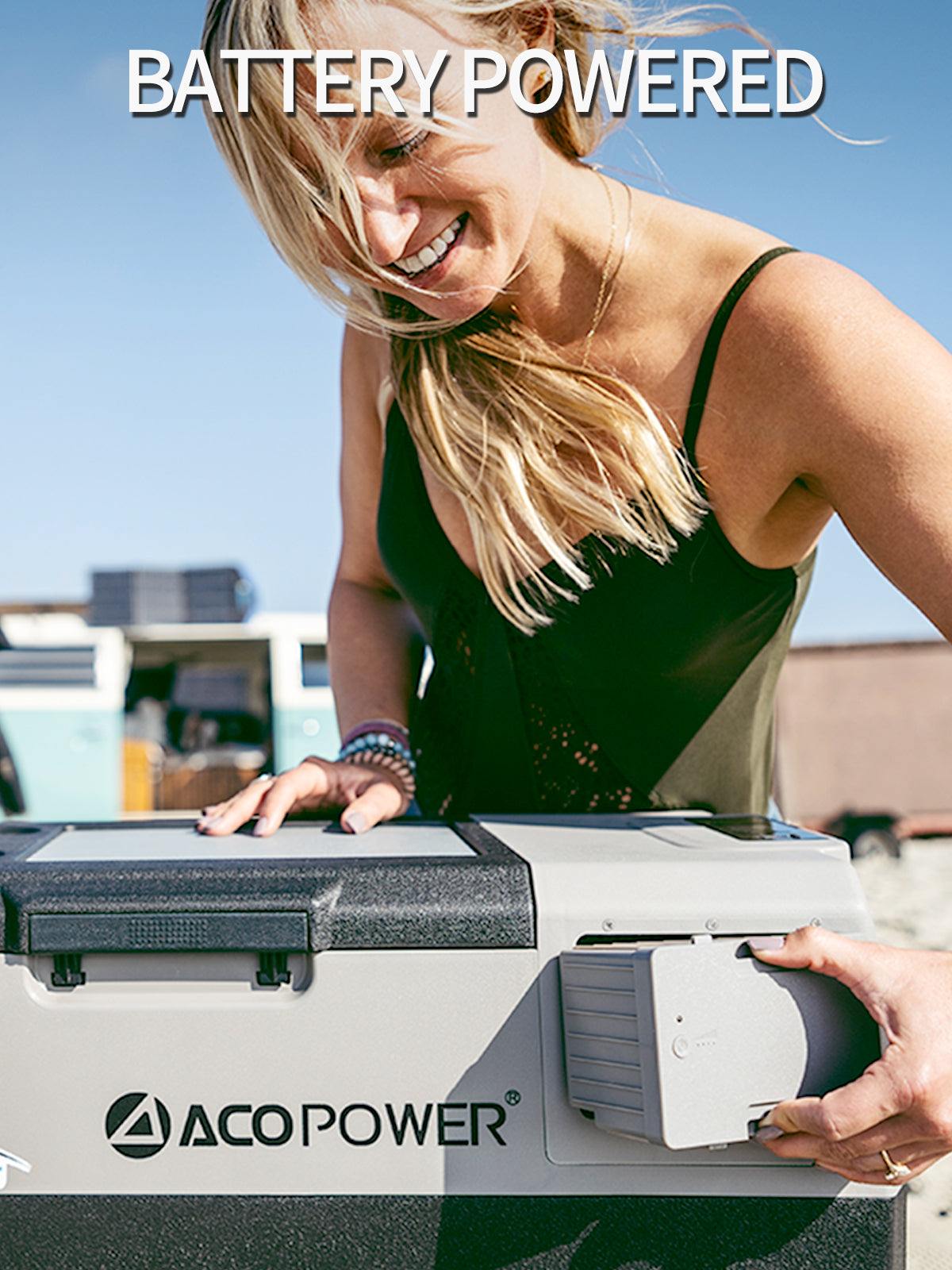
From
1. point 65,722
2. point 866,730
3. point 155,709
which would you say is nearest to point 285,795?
point 65,722

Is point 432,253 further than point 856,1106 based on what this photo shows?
Yes

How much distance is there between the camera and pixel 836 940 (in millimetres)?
622

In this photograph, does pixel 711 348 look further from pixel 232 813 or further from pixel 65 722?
pixel 65 722

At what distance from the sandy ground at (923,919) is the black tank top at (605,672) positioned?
402 mm

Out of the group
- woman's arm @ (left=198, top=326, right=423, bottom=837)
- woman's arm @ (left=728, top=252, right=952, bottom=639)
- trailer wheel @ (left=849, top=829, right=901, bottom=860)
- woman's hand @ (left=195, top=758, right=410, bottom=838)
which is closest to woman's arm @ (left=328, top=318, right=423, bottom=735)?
woman's arm @ (left=198, top=326, right=423, bottom=837)

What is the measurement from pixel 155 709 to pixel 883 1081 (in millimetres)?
4930

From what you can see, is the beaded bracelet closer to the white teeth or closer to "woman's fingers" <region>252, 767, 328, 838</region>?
"woman's fingers" <region>252, 767, 328, 838</region>

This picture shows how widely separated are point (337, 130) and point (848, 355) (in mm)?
374

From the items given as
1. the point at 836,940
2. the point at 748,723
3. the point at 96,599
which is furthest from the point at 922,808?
the point at 836,940

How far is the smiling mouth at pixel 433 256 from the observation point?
2.87ft

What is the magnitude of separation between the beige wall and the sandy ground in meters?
0.33

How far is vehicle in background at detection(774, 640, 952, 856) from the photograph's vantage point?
247 inches

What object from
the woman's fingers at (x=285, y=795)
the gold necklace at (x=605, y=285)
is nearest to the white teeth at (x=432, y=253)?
the gold necklace at (x=605, y=285)

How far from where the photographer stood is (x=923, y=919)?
343 cm
